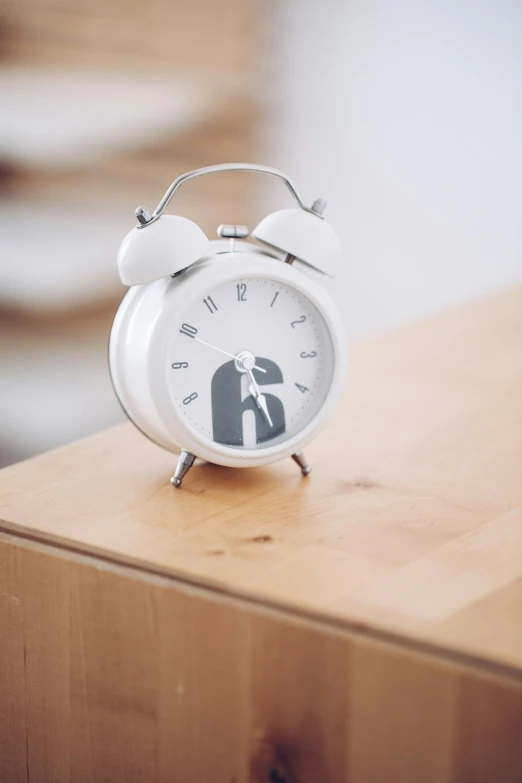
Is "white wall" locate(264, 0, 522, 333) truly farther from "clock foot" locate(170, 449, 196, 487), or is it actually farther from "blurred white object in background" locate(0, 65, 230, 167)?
"clock foot" locate(170, 449, 196, 487)

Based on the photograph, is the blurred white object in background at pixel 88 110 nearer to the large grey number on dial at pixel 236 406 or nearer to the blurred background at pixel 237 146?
the blurred background at pixel 237 146

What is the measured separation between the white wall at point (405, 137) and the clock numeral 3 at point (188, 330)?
2871 mm

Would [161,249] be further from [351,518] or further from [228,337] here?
[351,518]

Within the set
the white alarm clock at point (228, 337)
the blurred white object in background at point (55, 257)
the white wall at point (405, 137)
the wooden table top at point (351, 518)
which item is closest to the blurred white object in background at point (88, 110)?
the blurred white object in background at point (55, 257)

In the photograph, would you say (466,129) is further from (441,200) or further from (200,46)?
(200,46)

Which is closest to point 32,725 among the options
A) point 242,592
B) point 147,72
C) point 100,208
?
point 242,592

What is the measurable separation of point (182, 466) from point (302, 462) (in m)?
0.13

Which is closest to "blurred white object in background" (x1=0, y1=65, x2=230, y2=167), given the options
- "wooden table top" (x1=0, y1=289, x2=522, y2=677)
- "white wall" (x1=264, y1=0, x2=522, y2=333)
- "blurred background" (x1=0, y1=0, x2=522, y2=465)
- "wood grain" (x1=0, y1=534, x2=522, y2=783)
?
"blurred background" (x1=0, y1=0, x2=522, y2=465)

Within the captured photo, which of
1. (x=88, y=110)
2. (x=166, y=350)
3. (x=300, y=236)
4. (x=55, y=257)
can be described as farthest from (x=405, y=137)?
(x=166, y=350)

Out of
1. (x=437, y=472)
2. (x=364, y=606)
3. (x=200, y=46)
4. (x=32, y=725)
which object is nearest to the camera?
(x=364, y=606)

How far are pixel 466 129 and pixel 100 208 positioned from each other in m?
1.82

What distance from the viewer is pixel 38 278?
2781 mm

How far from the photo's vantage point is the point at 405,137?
3830 millimetres

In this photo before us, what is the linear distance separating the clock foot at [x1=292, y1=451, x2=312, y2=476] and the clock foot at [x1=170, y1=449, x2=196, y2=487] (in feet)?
0.36
